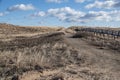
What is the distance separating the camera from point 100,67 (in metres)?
17.3

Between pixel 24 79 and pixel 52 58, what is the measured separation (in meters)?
5.80

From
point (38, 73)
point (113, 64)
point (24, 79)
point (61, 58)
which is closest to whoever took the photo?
point (24, 79)

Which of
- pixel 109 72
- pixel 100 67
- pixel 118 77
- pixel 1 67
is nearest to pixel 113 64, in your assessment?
pixel 100 67

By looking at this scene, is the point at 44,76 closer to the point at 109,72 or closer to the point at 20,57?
the point at 109,72

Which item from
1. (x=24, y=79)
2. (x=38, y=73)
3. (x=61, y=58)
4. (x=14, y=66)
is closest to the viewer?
(x=24, y=79)

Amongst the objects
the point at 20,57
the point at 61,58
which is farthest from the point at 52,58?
the point at 20,57

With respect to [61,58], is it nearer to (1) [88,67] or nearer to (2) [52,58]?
(2) [52,58]

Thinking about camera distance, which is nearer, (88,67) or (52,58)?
(88,67)

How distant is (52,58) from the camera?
20094 mm

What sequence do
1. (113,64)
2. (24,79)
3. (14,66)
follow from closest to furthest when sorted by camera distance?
(24,79), (14,66), (113,64)

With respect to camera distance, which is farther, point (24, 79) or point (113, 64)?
point (113, 64)

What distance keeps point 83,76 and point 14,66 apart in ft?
12.2

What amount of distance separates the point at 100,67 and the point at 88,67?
22.0 inches

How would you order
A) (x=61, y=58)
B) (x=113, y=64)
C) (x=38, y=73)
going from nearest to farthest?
(x=38, y=73) → (x=113, y=64) → (x=61, y=58)
